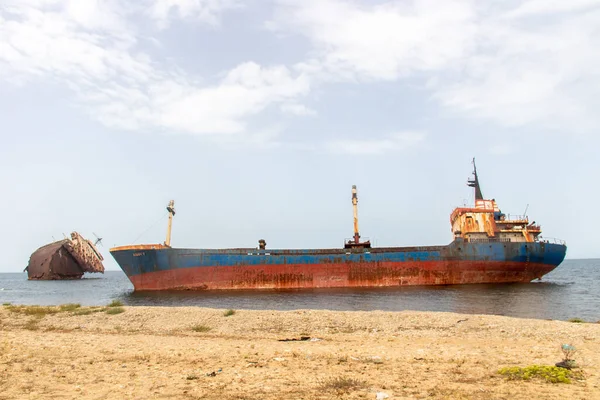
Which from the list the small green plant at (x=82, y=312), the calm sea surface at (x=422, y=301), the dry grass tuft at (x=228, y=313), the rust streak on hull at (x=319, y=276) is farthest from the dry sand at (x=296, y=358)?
the rust streak on hull at (x=319, y=276)

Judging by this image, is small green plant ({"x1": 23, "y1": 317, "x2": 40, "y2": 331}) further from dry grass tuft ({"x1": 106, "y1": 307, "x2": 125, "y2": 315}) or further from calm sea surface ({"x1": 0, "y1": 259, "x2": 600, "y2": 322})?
calm sea surface ({"x1": 0, "y1": 259, "x2": 600, "y2": 322})

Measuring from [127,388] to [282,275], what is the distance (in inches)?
1131

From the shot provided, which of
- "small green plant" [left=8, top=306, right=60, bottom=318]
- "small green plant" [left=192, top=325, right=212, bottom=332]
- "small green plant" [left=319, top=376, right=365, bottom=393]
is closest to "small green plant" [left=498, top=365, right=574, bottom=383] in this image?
"small green plant" [left=319, top=376, right=365, bottom=393]

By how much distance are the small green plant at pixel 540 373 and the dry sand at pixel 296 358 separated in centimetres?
20

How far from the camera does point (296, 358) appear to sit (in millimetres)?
8688

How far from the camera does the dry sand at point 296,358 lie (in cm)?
614

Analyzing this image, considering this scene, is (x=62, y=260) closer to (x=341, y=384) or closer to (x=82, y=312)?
(x=82, y=312)

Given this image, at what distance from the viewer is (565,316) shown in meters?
18.8

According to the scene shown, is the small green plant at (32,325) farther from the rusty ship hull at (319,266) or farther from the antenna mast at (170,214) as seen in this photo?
the antenna mast at (170,214)

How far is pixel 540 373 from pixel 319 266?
93.9ft

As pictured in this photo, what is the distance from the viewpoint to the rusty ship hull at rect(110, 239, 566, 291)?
34719 millimetres

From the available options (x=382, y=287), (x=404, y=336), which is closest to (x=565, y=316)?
(x=404, y=336)

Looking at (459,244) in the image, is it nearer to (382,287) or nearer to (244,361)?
(382,287)

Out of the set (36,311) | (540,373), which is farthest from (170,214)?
(540,373)
